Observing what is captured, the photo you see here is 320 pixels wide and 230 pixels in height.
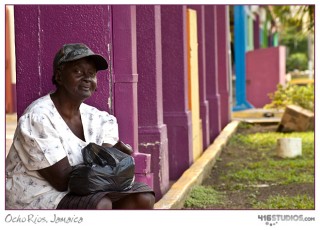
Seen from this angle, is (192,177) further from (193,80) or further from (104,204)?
(104,204)

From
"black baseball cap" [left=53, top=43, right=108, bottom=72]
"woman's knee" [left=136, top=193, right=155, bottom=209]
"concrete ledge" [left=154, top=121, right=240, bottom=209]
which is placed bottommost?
"concrete ledge" [left=154, top=121, right=240, bottom=209]

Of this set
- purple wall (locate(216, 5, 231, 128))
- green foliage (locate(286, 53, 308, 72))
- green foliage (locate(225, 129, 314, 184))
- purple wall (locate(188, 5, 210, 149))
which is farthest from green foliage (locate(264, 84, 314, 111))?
green foliage (locate(286, 53, 308, 72))

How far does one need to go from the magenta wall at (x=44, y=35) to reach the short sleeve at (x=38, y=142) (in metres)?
0.68

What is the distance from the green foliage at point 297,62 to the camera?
142 feet

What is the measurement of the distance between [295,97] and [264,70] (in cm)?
585

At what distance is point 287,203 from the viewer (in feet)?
27.8

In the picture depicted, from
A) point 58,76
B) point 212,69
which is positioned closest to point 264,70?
point 212,69

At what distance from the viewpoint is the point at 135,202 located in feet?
17.5

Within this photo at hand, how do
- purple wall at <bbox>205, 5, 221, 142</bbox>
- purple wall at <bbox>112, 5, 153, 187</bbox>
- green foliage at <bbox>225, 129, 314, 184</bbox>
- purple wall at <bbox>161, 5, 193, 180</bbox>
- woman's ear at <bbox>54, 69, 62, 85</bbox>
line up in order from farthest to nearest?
purple wall at <bbox>205, 5, 221, 142</bbox> → green foliage at <bbox>225, 129, 314, 184</bbox> → purple wall at <bbox>161, 5, 193, 180</bbox> → purple wall at <bbox>112, 5, 153, 187</bbox> → woman's ear at <bbox>54, 69, 62, 85</bbox>

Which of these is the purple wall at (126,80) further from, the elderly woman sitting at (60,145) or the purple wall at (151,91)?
the purple wall at (151,91)

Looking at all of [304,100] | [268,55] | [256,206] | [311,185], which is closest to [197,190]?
[256,206]

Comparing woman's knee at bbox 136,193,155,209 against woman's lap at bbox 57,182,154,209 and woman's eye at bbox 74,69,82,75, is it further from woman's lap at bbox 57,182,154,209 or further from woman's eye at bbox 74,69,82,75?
woman's eye at bbox 74,69,82,75

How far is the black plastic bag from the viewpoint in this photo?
5.06m
